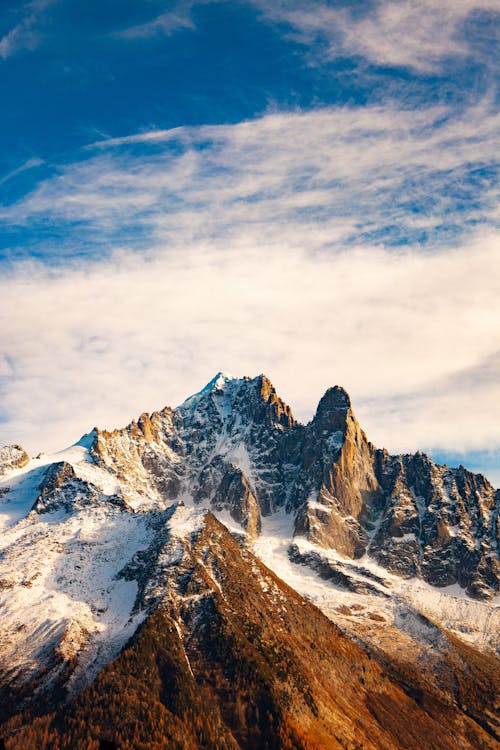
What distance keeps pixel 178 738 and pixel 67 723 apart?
37277 mm

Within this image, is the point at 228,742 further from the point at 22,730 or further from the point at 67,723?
the point at 22,730

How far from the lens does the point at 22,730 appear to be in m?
197

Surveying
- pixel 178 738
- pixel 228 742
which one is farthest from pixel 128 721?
pixel 228 742

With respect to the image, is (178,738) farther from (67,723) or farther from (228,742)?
(67,723)

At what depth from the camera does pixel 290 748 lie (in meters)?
198

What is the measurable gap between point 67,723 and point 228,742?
53.2 meters

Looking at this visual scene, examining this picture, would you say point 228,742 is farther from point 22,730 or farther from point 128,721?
point 22,730

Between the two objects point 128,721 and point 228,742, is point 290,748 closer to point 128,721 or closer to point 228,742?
point 228,742

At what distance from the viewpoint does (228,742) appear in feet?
654

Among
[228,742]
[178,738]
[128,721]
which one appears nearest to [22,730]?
[128,721]

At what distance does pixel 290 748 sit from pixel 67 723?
7358cm

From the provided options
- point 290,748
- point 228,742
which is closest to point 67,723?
point 228,742

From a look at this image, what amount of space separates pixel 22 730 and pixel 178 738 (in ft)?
169

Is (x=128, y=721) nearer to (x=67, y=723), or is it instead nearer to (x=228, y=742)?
(x=67, y=723)
